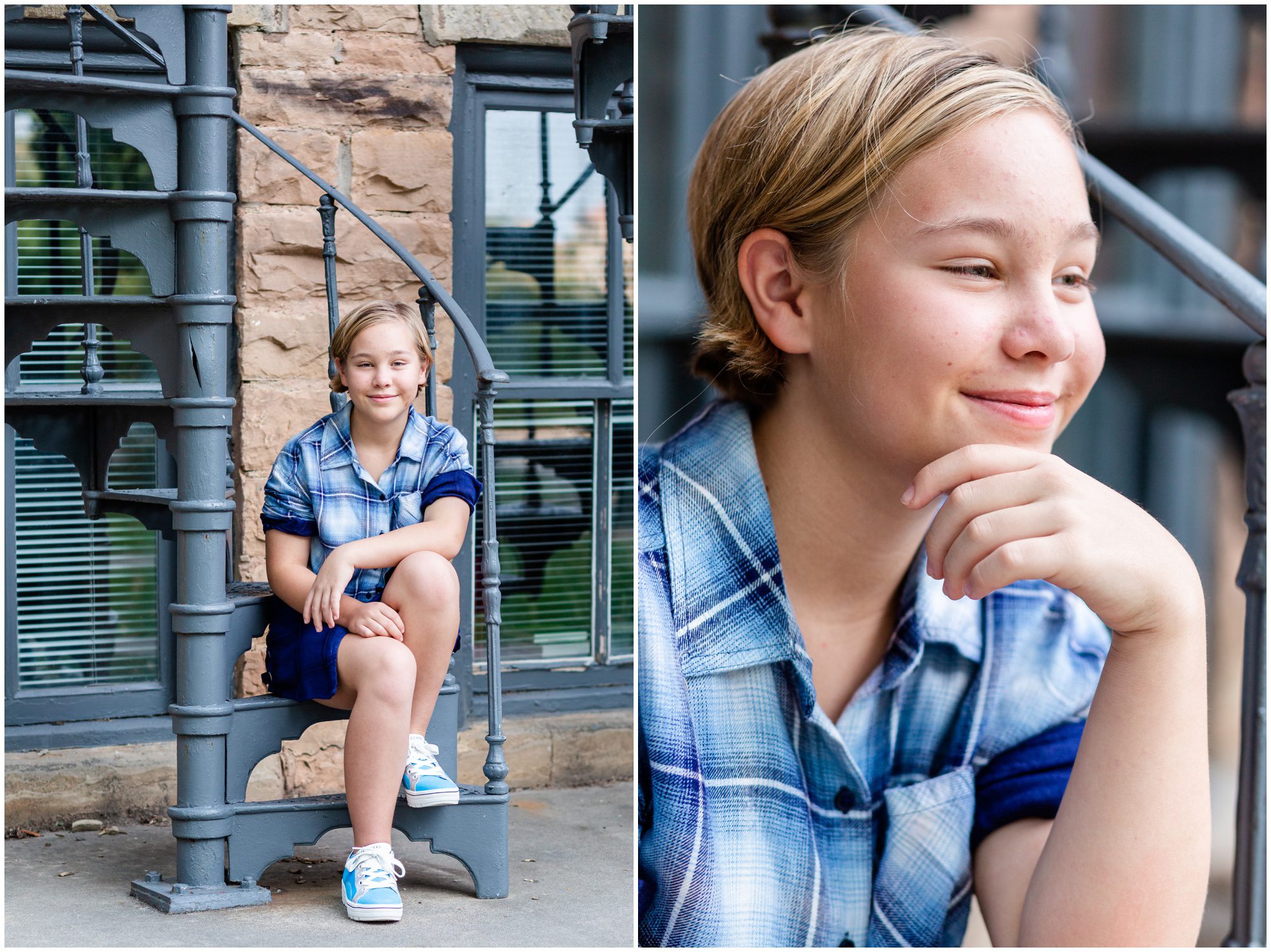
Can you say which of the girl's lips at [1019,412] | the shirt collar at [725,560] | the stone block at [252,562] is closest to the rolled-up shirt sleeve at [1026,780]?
the shirt collar at [725,560]

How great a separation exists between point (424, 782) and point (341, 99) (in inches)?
64.8

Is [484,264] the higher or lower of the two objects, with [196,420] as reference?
higher

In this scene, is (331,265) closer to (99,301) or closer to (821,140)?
(99,301)

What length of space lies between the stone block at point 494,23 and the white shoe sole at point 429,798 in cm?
184

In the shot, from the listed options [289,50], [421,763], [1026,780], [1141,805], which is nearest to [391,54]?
[289,50]

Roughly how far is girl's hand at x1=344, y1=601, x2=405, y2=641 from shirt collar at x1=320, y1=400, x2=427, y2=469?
0.29 m

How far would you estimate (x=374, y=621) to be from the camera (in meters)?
2.40

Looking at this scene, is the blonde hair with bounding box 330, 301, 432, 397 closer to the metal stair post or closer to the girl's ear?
the metal stair post

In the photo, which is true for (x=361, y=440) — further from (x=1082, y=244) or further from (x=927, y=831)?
(x=1082, y=244)

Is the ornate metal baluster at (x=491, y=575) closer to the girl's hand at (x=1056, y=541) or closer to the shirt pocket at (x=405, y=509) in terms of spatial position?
the shirt pocket at (x=405, y=509)

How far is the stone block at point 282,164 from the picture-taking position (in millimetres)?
2910

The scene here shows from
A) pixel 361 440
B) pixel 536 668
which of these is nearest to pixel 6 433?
pixel 361 440

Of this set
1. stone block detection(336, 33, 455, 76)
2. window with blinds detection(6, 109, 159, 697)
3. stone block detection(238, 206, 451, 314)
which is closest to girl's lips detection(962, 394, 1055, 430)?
stone block detection(238, 206, 451, 314)

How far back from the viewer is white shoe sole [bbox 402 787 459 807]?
2.50m
